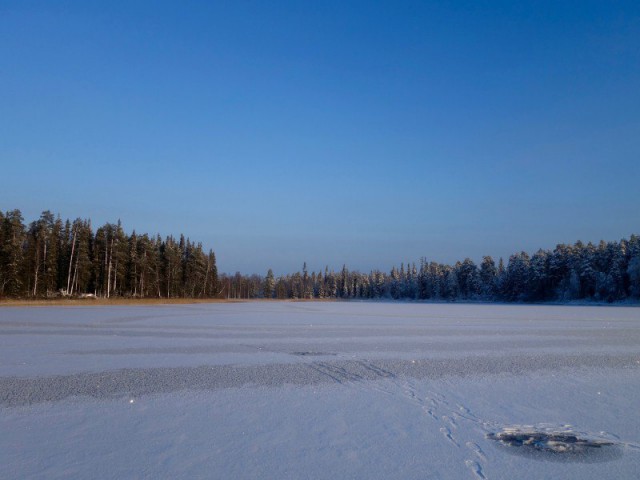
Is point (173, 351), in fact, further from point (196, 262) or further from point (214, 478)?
point (196, 262)

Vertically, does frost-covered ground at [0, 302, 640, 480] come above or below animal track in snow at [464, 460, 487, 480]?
below

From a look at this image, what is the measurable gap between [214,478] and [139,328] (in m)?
16.5

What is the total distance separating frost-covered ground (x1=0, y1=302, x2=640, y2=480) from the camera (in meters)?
4.87

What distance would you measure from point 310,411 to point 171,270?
2657 inches

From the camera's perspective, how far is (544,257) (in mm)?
80688

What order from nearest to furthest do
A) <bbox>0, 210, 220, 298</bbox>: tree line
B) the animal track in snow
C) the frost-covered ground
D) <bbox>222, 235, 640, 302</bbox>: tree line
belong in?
the animal track in snow, the frost-covered ground, <bbox>0, 210, 220, 298</bbox>: tree line, <bbox>222, 235, 640, 302</bbox>: tree line

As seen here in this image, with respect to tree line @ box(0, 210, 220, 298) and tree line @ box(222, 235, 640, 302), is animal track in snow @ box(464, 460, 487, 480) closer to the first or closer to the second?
tree line @ box(0, 210, 220, 298)

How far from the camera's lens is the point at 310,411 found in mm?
6949

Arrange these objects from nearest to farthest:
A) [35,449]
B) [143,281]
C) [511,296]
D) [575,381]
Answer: [35,449] < [575,381] < [143,281] < [511,296]

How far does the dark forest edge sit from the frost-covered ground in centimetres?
4188

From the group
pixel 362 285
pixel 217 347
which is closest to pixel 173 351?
pixel 217 347

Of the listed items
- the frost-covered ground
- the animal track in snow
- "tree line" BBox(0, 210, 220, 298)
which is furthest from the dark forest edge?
the animal track in snow

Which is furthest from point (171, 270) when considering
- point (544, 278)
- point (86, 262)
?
point (544, 278)

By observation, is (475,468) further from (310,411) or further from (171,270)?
(171,270)
